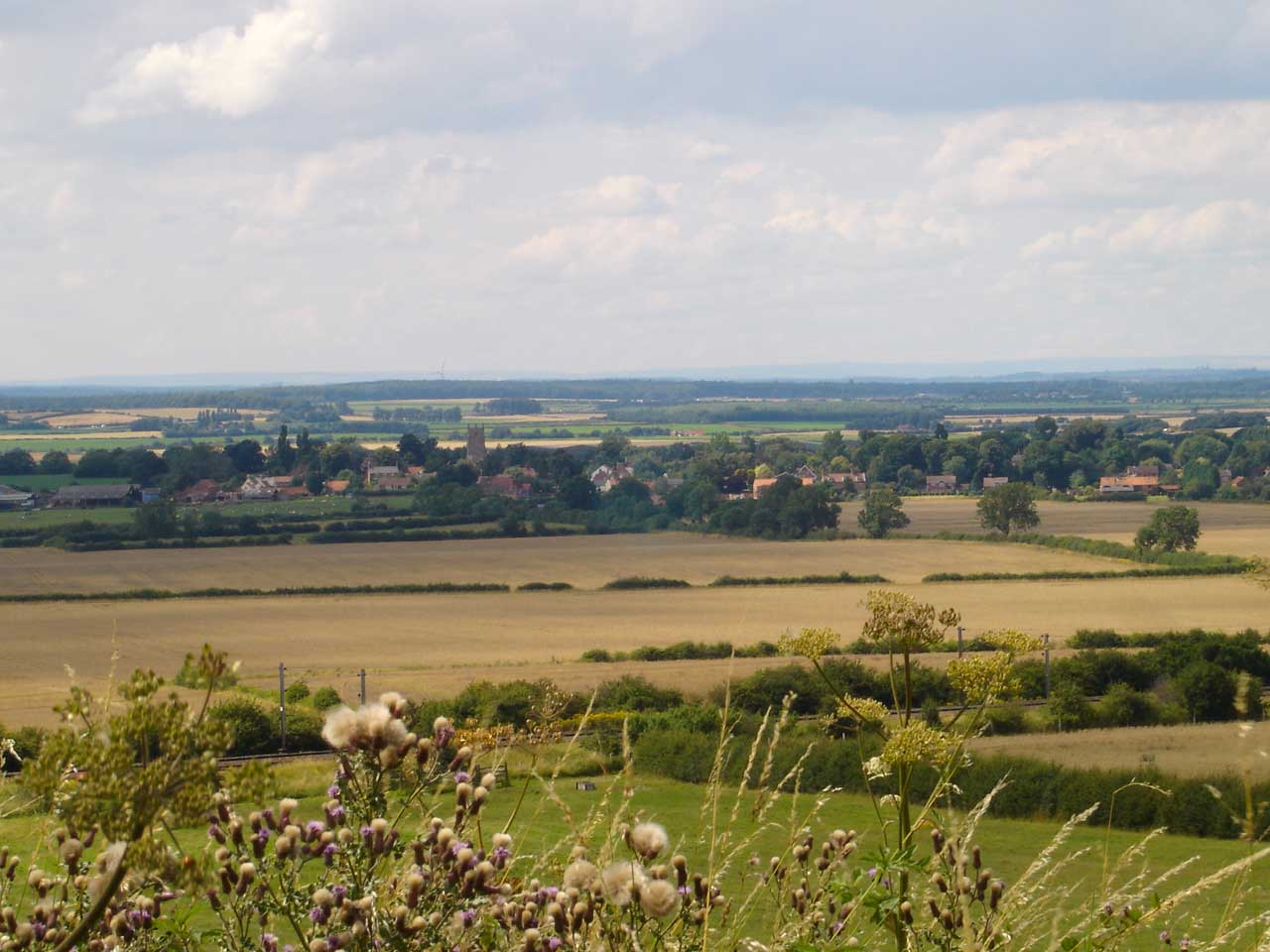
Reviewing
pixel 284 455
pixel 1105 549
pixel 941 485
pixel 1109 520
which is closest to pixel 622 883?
pixel 1105 549

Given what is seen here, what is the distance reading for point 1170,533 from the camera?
207 ft

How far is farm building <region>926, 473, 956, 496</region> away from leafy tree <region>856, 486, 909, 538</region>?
27.4 meters

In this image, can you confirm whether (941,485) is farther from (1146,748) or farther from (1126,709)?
(1146,748)

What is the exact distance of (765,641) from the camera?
41.6 metres

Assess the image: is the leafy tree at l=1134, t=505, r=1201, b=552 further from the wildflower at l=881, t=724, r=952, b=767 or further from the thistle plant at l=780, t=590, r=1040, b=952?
the wildflower at l=881, t=724, r=952, b=767

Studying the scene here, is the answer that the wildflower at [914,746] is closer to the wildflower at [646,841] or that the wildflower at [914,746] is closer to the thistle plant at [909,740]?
the thistle plant at [909,740]

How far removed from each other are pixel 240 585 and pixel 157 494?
39367 mm

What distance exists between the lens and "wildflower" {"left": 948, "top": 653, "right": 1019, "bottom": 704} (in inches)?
178

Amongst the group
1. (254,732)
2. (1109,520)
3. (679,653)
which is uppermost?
(254,732)

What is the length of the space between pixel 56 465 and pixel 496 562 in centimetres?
5330

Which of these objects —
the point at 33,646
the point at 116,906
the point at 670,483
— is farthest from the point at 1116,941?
the point at 670,483

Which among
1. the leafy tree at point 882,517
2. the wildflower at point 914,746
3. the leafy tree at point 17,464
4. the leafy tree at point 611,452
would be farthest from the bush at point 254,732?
the leafy tree at point 611,452

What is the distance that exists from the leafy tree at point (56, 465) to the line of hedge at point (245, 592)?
50.6m

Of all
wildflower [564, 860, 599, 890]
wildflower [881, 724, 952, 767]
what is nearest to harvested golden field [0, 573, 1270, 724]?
wildflower [881, 724, 952, 767]
